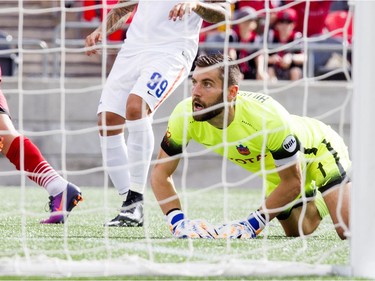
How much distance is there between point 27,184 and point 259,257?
602 centimetres

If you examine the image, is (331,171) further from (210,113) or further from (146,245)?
(146,245)

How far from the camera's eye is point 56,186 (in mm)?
5367

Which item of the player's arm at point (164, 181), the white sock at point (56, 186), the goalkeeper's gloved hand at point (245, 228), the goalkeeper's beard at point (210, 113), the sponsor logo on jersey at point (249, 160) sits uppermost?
the goalkeeper's beard at point (210, 113)

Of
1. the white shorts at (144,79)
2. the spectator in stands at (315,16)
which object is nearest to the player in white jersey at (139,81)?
the white shorts at (144,79)

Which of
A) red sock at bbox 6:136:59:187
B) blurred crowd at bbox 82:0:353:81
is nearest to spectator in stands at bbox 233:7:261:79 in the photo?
blurred crowd at bbox 82:0:353:81

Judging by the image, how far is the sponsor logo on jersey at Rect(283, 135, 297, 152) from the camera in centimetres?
464

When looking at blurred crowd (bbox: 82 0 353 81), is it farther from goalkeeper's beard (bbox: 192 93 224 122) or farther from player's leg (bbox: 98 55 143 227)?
goalkeeper's beard (bbox: 192 93 224 122)

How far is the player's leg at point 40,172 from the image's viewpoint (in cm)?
533

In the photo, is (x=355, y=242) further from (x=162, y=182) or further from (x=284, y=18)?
(x=284, y=18)

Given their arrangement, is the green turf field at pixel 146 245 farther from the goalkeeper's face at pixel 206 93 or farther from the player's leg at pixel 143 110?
the goalkeeper's face at pixel 206 93

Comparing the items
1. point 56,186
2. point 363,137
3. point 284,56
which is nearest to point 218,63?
point 363,137

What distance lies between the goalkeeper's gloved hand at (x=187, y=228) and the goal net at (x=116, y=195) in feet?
0.25

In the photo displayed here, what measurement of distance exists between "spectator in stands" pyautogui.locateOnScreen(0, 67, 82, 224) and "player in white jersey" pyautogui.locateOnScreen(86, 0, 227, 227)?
260 mm

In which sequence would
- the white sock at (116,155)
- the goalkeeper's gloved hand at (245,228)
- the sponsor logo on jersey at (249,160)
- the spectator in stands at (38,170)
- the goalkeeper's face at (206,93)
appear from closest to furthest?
the goalkeeper's face at (206,93), the goalkeeper's gloved hand at (245,228), the sponsor logo on jersey at (249,160), the spectator in stands at (38,170), the white sock at (116,155)
